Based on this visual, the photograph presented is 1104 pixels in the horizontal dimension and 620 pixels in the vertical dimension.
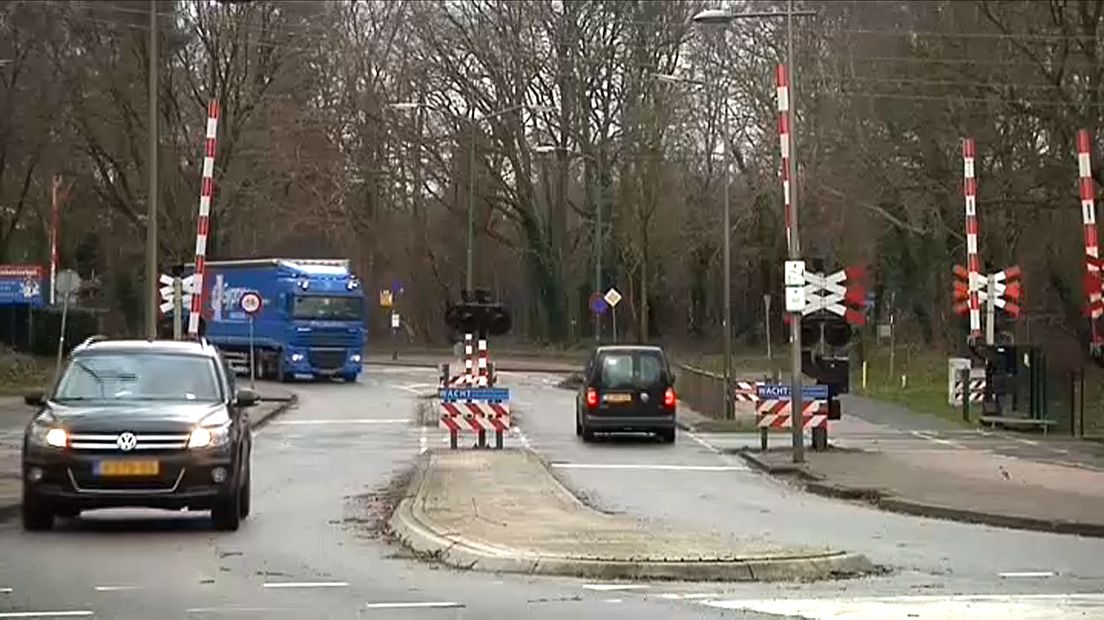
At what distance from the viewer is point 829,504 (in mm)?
22719

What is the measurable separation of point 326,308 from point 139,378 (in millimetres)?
40937

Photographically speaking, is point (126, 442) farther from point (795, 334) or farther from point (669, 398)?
point (669, 398)

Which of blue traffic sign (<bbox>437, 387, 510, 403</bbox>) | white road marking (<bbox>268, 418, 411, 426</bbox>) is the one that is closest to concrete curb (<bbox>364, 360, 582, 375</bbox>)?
white road marking (<bbox>268, 418, 411, 426</bbox>)

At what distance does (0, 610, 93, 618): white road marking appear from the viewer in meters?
11.9

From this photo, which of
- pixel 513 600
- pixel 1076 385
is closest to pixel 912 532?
pixel 513 600

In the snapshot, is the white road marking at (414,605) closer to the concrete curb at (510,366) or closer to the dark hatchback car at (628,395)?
the dark hatchback car at (628,395)

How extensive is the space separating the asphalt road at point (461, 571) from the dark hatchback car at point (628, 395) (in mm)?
7192

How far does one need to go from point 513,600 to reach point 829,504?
1063cm

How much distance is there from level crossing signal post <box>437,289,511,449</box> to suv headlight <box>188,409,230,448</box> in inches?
496

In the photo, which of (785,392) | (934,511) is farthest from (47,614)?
(785,392)

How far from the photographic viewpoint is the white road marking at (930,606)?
12.1m

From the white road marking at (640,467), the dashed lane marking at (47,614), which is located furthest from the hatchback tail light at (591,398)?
the dashed lane marking at (47,614)

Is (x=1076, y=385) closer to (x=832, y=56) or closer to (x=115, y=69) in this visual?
(x=832, y=56)

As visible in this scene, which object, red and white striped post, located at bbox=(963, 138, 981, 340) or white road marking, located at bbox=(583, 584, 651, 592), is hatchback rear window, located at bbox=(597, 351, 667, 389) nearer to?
red and white striped post, located at bbox=(963, 138, 981, 340)
